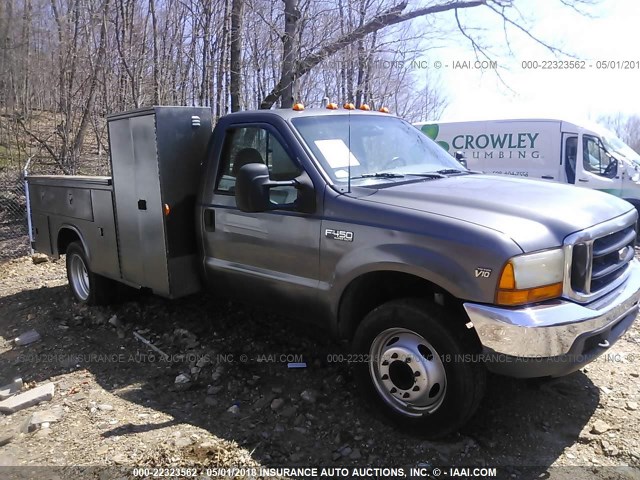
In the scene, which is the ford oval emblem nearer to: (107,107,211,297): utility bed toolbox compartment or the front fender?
the front fender

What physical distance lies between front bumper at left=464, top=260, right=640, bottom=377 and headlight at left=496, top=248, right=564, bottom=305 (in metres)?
0.05

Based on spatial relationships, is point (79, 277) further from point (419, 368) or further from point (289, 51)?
point (289, 51)

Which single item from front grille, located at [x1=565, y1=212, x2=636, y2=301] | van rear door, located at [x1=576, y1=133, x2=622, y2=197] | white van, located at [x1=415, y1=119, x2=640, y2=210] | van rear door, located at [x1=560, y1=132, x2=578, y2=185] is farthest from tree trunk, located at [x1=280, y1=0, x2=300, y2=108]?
front grille, located at [x1=565, y1=212, x2=636, y2=301]

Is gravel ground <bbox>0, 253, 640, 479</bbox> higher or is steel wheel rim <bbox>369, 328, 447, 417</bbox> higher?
steel wheel rim <bbox>369, 328, 447, 417</bbox>

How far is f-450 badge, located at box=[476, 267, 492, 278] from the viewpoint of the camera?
272 cm

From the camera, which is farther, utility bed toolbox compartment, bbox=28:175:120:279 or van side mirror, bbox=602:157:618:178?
van side mirror, bbox=602:157:618:178

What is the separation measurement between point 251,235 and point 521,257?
6.71 ft

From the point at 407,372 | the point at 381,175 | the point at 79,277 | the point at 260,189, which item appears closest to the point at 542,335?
the point at 407,372

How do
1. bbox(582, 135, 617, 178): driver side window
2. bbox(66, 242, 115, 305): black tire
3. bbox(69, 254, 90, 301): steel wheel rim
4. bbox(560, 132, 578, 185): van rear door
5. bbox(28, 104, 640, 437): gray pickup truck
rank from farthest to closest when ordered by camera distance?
bbox(560, 132, 578, 185): van rear door → bbox(582, 135, 617, 178): driver side window → bbox(69, 254, 90, 301): steel wheel rim → bbox(66, 242, 115, 305): black tire → bbox(28, 104, 640, 437): gray pickup truck

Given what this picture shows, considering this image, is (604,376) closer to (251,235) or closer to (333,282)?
(333,282)

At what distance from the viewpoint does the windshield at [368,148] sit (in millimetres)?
3711

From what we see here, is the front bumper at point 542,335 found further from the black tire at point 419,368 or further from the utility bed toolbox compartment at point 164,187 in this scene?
the utility bed toolbox compartment at point 164,187

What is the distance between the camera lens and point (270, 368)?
4215 mm

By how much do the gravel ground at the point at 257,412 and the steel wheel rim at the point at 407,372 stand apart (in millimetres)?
217
